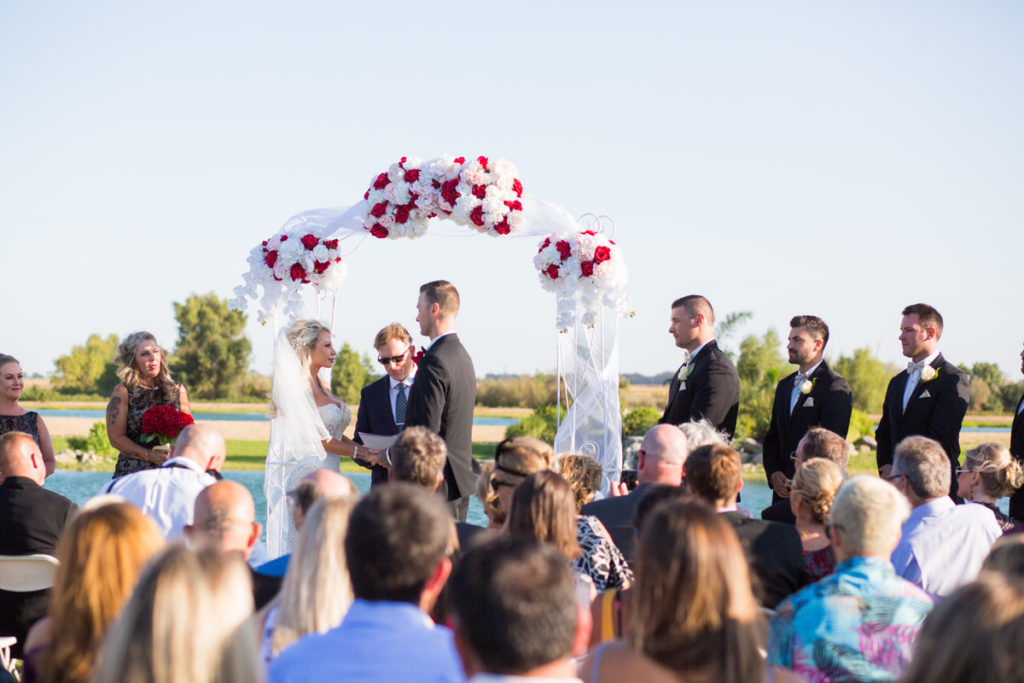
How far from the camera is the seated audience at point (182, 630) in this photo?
6.14ft

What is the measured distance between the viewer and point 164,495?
439 centimetres

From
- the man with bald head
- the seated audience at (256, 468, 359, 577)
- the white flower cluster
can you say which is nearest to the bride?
the white flower cluster

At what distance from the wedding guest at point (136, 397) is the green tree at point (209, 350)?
3868 centimetres

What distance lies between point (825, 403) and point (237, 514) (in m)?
4.63

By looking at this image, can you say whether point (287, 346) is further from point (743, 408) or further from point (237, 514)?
point (743, 408)

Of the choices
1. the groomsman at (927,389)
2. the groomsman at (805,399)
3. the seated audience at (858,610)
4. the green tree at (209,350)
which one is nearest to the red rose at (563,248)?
the groomsman at (805,399)

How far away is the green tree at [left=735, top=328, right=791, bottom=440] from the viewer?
1939 centimetres

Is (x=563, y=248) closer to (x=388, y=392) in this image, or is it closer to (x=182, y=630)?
(x=388, y=392)

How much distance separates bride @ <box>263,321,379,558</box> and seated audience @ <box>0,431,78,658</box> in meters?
2.30

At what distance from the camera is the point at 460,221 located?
23.2 feet

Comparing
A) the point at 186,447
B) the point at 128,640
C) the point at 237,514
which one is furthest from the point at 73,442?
the point at 128,640

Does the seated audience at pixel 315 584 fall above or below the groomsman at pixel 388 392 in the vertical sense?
below

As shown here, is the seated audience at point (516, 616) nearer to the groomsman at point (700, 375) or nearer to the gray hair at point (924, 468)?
the gray hair at point (924, 468)

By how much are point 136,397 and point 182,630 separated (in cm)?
522
